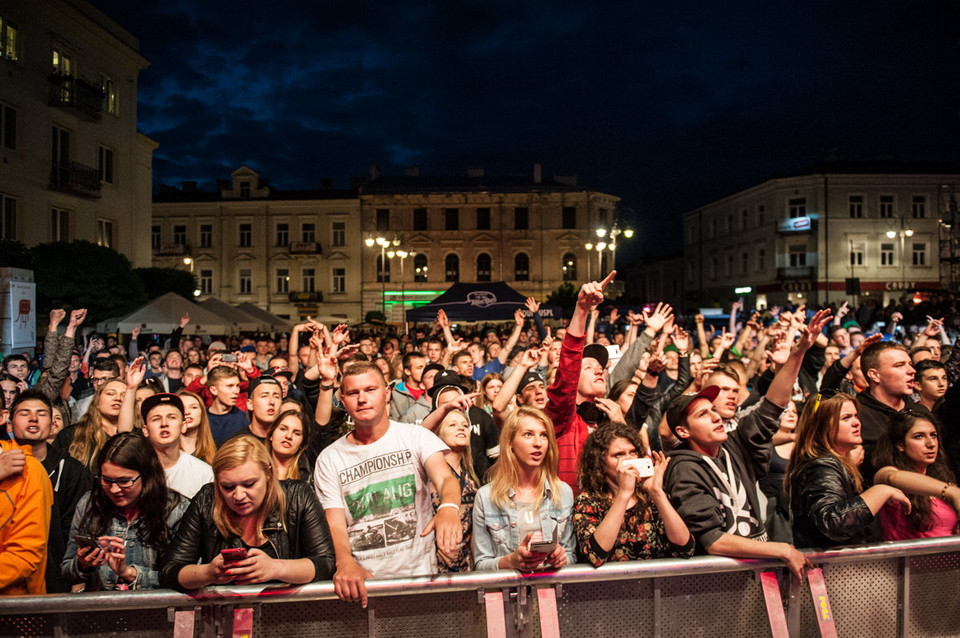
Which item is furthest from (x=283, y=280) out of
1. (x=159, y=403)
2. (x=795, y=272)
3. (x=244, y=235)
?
(x=159, y=403)

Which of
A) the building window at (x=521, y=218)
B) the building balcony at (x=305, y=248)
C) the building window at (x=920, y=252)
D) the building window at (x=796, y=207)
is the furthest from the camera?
the building window at (x=521, y=218)

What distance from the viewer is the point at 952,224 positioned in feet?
81.9

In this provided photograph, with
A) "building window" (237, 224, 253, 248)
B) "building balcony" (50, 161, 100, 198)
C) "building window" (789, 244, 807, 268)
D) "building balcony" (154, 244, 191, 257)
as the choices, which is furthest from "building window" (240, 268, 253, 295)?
"building window" (789, 244, 807, 268)

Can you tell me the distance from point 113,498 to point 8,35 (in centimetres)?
2463

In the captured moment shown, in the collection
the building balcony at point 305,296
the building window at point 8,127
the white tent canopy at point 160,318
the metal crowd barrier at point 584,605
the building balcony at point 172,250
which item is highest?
the building balcony at point 172,250

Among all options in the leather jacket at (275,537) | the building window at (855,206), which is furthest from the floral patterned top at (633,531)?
the building window at (855,206)

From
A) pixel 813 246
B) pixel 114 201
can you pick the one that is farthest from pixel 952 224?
pixel 114 201

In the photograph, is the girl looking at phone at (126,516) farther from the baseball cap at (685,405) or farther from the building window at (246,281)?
the building window at (246,281)

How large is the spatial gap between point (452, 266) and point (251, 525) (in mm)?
50056

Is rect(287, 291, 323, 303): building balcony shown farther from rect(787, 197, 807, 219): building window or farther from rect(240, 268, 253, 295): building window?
rect(787, 197, 807, 219): building window

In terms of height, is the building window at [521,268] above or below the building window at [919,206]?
below

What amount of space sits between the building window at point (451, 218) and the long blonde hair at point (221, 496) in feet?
164

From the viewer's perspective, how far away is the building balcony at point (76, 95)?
23031 mm

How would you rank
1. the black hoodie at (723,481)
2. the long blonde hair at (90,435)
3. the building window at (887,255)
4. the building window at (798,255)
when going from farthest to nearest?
the building window at (798,255), the building window at (887,255), the long blonde hair at (90,435), the black hoodie at (723,481)
